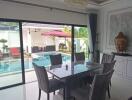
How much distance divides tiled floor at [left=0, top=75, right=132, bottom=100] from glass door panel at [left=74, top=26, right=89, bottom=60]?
2049 mm

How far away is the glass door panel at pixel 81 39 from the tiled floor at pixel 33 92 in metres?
2.05

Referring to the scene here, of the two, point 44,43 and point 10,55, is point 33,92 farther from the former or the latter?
point 44,43

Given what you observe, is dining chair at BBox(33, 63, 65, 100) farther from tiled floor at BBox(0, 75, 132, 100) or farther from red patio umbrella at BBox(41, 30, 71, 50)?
red patio umbrella at BBox(41, 30, 71, 50)

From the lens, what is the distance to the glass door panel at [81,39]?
17.6ft

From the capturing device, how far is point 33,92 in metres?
3.42

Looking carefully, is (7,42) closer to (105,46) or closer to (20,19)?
(20,19)

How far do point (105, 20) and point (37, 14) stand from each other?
9.00ft

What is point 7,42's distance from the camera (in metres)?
3.82

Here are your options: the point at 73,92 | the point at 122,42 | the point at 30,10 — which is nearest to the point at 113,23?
the point at 122,42

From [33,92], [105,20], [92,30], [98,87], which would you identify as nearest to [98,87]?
[98,87]

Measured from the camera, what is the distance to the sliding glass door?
3.72 metres

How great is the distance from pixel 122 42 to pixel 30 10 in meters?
3.15

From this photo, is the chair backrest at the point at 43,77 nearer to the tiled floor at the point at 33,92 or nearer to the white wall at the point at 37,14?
the tiled floor at the point at 33,92

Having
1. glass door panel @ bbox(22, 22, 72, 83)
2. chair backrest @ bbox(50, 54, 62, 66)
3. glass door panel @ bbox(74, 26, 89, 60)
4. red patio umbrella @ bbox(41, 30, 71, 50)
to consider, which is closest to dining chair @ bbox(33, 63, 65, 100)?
chair backrest @ bbox(50, 54, 62, 66)
